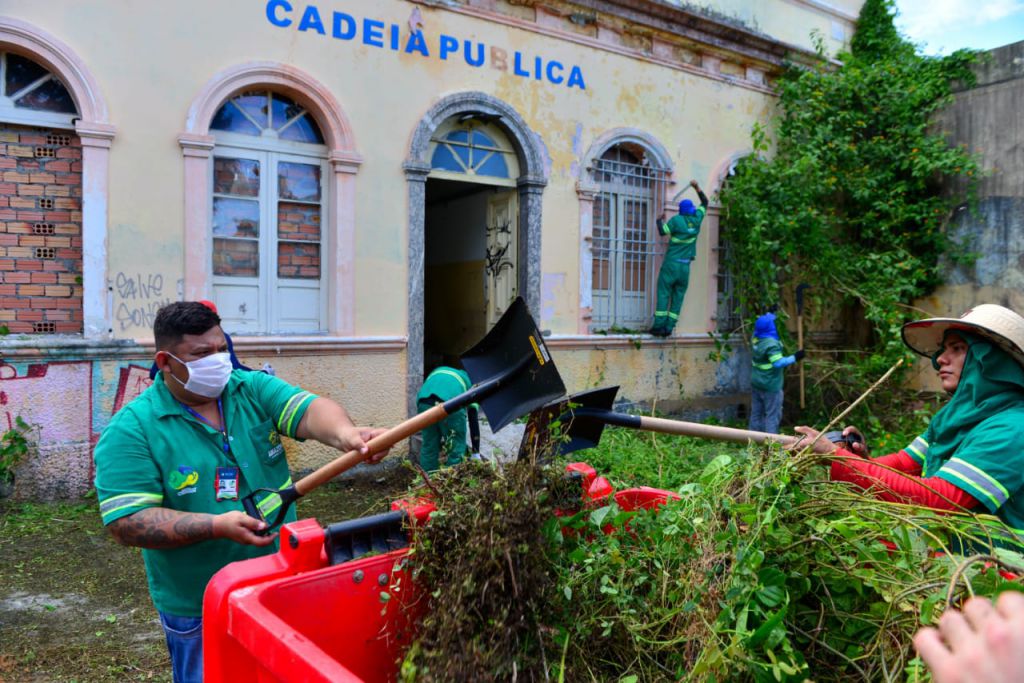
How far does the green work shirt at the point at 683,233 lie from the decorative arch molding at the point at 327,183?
394 centimetres

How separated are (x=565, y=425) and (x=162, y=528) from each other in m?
1.26

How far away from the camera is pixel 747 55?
9344mm

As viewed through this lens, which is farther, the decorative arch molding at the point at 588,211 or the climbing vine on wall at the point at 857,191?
the climbing vine on wall at the point at 857,191

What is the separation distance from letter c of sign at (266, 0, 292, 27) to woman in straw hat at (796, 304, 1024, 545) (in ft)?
18.9

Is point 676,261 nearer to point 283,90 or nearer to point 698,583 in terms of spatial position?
point 283,90

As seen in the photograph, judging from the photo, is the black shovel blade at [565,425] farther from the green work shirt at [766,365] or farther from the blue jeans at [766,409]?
the blue jeans at [766,409]

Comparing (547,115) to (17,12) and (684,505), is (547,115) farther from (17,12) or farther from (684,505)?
(684,505)

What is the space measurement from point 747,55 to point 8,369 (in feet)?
29.3

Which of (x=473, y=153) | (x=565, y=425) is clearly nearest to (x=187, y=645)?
(x=565, y=425)

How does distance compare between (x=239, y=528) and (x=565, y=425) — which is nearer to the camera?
(x=239, y=528)

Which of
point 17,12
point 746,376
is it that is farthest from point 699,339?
point 17,12

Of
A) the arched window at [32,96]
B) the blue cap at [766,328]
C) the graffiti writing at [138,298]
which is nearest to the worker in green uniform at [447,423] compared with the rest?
the graffiti writing at [138,298]

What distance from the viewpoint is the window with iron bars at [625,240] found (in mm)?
8531

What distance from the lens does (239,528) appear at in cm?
205
